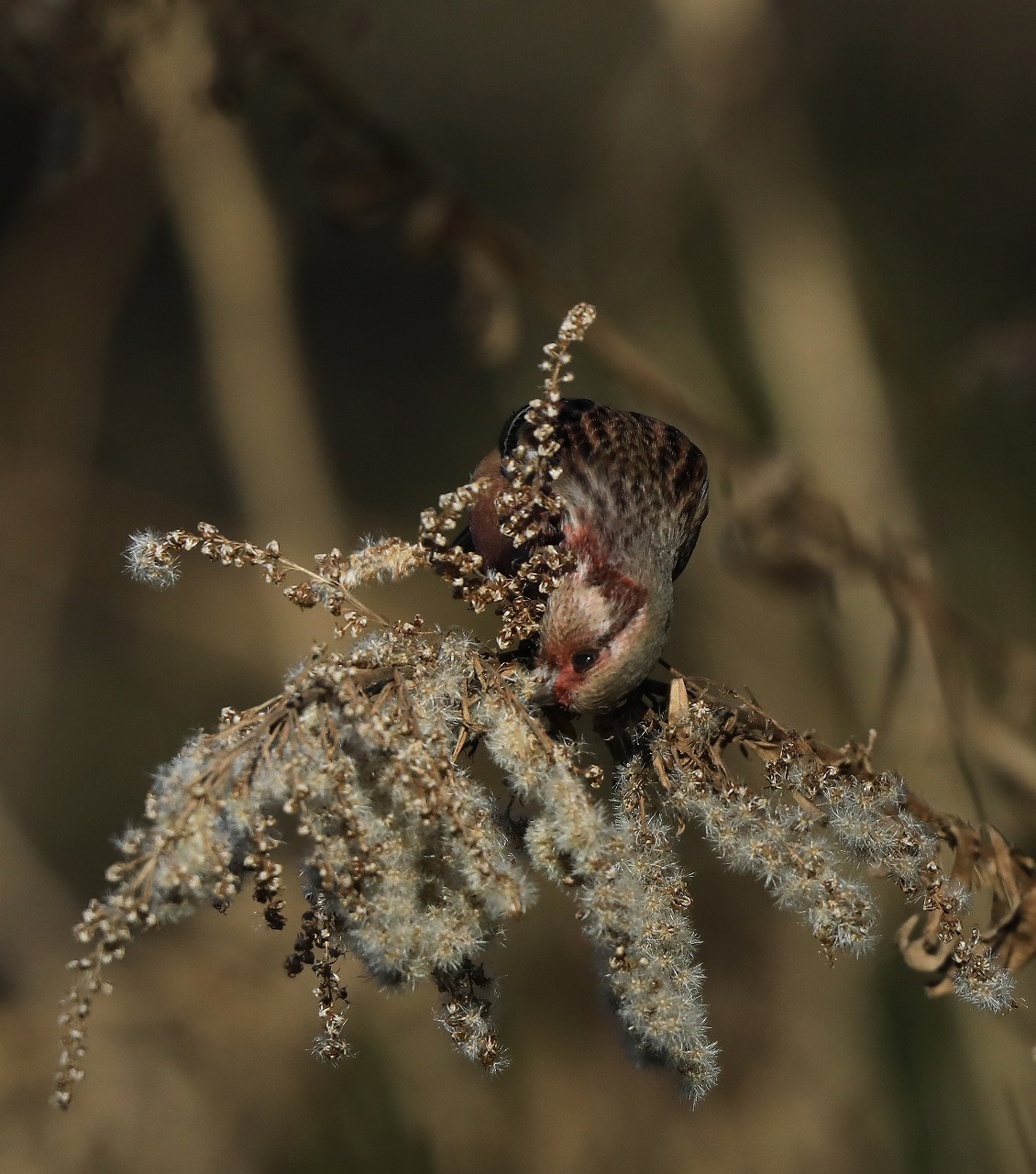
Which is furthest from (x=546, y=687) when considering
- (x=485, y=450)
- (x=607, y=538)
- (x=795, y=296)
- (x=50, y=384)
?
(x=485, y=450)

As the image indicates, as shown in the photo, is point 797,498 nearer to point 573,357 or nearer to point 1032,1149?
point 1032,1149

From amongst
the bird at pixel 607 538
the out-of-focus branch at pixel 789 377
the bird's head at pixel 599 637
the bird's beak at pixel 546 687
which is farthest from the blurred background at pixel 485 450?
the bird's beak at pixel 546 687

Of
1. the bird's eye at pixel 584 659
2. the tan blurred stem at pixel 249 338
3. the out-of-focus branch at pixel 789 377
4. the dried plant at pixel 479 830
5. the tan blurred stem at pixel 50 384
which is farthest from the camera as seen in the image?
the tan blurred stem at pixel 50 384

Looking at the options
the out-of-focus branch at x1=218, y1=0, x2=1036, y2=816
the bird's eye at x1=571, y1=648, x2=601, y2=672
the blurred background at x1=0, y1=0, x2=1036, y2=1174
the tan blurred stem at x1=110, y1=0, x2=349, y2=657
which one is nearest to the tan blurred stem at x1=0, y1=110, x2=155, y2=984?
the blurred background at x1=0, y1=0, x2=1036, y2=1174

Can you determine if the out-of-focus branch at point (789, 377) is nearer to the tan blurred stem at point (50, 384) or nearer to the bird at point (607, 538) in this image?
the bird at point (607, 538)

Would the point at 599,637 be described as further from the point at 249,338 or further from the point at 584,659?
the point at 249,338
